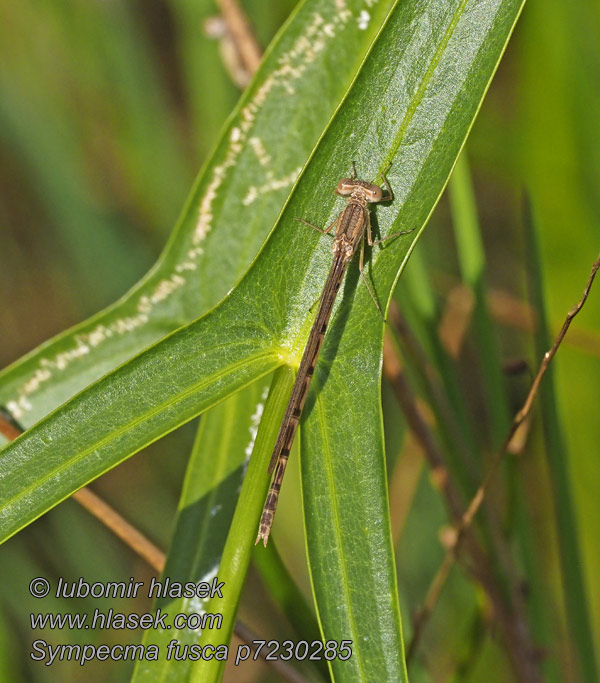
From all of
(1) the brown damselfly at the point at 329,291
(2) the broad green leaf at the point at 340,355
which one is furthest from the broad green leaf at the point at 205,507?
(2) the broad green leaf at the point at 340,355

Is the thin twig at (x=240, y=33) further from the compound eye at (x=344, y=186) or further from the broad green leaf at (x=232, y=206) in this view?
the compound eye at (x=344, y=186)

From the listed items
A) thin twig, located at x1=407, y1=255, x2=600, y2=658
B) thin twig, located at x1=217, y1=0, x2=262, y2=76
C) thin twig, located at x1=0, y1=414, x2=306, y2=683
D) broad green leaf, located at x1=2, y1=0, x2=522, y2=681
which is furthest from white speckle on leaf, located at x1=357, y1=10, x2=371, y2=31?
thin twig, located at x1=0, y1=414, x2=306, y2=683

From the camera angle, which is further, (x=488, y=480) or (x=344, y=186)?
(x=488, y=480)

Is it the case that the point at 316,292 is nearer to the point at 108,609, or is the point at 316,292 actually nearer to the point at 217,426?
the point at 217,426

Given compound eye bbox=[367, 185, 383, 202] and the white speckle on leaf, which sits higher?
the white speckle on leaf

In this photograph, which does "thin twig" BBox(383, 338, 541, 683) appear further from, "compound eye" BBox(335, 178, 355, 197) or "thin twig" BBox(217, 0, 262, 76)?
"thin twig" BBox(217, 0, 262, 76)

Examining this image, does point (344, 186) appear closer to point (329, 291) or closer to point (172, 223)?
point (329, 291)

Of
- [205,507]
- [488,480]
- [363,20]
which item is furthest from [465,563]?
[363,20]

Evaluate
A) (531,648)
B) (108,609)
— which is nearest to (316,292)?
(531,648)
